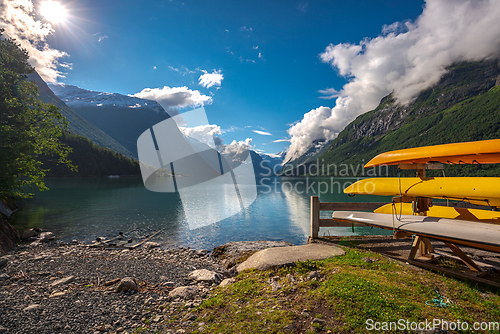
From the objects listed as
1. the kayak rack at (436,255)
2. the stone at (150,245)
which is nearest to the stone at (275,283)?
the kayak rack at (436,255)

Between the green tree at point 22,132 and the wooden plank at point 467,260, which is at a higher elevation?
the green tree at point 22,132

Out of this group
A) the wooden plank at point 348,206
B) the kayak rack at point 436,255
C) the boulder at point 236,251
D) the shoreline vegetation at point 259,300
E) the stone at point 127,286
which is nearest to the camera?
the shoreline vegetation at point 259,300

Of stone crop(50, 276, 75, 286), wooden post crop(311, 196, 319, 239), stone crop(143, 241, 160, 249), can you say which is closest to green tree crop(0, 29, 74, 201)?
stone crop(143, 241, 160, 249)

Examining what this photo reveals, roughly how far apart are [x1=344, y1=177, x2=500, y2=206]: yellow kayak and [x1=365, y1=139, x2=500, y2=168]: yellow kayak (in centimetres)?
61

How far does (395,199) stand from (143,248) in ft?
53.7

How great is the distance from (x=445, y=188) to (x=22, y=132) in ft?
72.4

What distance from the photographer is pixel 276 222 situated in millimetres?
29531

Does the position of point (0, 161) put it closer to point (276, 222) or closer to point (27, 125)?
point (27, 125)

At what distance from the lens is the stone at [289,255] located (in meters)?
7.33

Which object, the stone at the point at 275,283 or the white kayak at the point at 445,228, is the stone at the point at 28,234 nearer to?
the stone at the point at 275,283

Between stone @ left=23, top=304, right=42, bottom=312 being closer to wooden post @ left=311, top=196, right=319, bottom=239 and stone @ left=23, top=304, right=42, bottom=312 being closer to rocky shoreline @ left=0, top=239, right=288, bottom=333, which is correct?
rocky shoreline @ left=0, top=239, right=288, bottom=333

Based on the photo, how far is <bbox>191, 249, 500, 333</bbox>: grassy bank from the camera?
401cm

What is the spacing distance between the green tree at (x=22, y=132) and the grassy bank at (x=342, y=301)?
51.3 feet

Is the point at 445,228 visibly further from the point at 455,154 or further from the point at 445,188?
the point at 455,154
